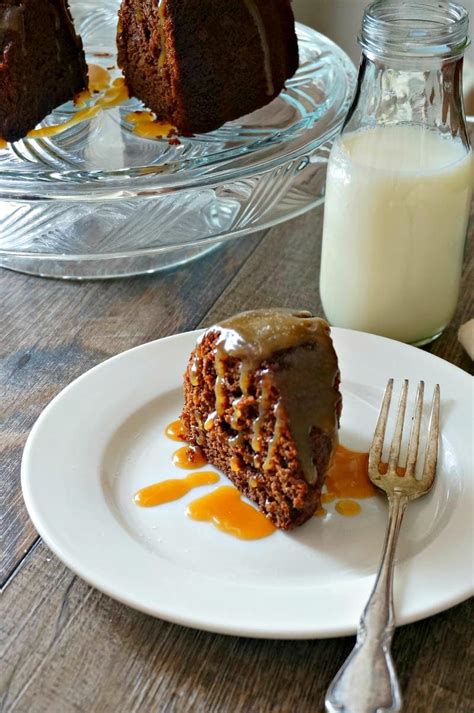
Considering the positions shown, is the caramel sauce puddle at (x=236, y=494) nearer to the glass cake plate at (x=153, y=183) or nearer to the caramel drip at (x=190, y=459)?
the caramel drip at (x=190, y=459)

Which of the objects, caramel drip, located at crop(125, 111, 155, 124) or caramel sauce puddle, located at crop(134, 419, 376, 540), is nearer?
caramel sauce puddle, located at crop(134, 419, 376, 540)

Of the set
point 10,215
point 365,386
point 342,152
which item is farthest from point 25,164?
point 365,386

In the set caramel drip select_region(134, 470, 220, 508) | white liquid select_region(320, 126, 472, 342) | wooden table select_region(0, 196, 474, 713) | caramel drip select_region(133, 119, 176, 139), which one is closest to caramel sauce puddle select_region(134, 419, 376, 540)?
caramel drip select_region(134, 470, 220, 508)

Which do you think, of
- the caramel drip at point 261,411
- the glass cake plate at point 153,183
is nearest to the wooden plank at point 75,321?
the glass cake plate at point 153,183

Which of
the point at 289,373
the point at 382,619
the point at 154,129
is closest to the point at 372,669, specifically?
the point at 382,619

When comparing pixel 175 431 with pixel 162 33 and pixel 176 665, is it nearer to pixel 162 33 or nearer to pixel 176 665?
pixel 176 665

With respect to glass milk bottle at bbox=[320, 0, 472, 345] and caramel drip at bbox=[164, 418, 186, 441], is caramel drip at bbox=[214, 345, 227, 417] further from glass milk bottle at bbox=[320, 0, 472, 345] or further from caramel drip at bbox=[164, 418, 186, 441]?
glass milk bottle at bbox=[320, 0, 472, 345]
